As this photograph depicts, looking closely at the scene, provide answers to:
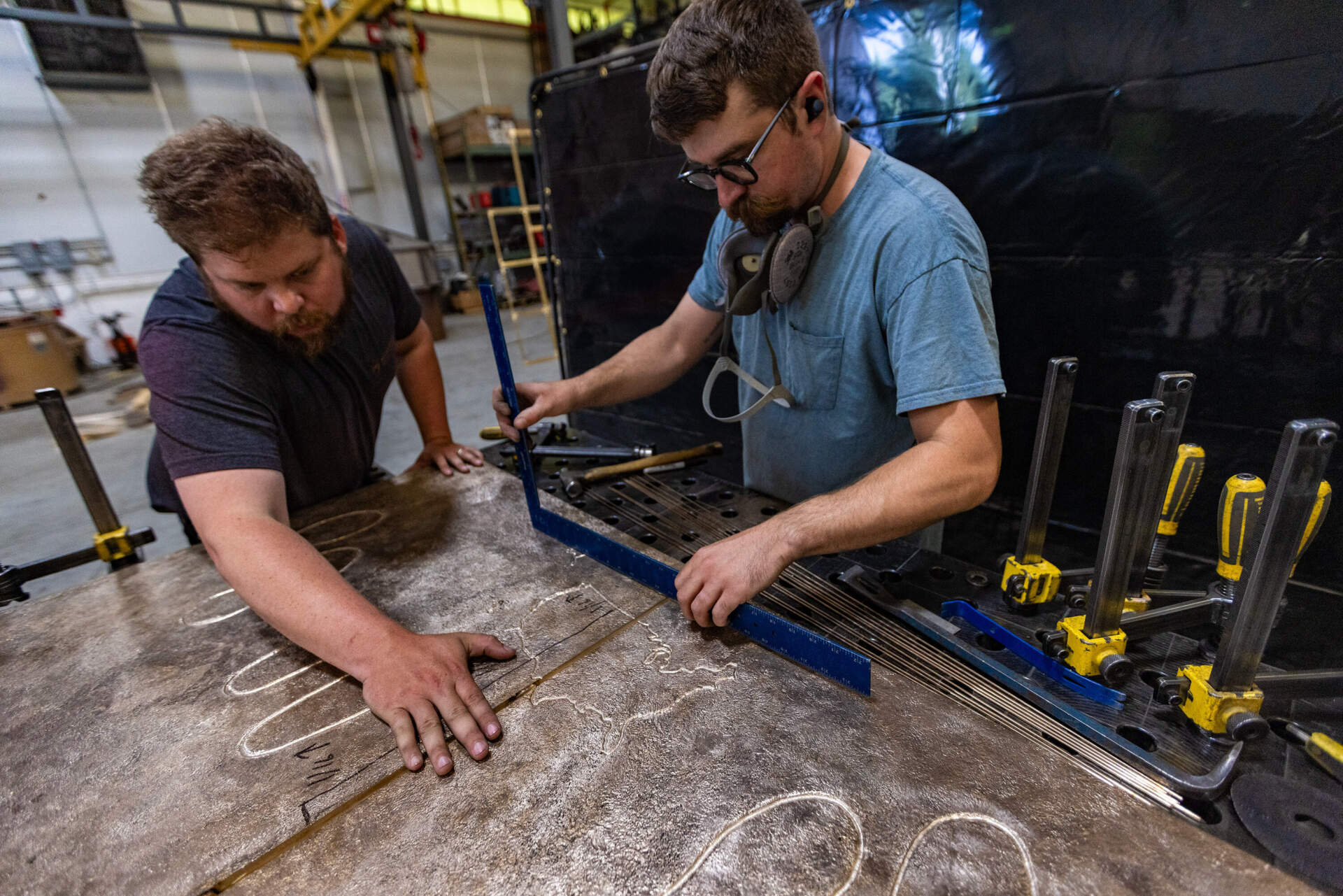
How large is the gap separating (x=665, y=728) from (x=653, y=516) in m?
0.63

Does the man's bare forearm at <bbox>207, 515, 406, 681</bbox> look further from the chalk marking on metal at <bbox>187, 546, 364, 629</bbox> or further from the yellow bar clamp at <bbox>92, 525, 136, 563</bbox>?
the yellow bar clamp at <bbox>92, 525, 136, 563</bbox>

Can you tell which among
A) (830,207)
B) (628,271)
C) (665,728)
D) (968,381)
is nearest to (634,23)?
(628,271)

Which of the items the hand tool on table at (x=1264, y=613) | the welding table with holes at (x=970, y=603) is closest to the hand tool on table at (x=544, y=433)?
the welding table with holes at (x=970, y=603)

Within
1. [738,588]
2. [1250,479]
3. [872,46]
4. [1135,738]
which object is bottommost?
[1135,738]

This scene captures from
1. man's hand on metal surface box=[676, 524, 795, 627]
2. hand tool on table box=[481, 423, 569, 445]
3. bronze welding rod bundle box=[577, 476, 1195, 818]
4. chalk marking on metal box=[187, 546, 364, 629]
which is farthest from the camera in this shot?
hand tool on table box=[481, 423, 569, 445]

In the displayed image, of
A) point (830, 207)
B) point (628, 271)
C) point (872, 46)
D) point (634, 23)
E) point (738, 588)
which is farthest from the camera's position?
point (634, 23)

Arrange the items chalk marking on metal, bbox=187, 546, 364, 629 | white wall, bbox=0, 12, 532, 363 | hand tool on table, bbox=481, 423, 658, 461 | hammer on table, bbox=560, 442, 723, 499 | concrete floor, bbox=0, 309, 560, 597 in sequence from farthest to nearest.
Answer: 1. white wall, bbox=0, 12, 532, 363
2. concrete floor, bbox=0, 309, 560, 597
3. hand tool on table, bbox=481, 423, 658, 461
4. hammer on table, bbox=560, 442, 723, 499
5. chalk marking on metal, bbox=187, 546, 364, 629

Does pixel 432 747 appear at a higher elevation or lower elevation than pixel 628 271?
lower

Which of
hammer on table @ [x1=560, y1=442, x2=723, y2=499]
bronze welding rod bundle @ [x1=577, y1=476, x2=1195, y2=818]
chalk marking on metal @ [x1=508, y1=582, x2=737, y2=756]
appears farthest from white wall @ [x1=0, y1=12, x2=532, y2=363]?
bronze welding rod bundle @ [x1=577, y1=476, x2=1195, y2=818]

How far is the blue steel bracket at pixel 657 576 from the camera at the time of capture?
2.85ft

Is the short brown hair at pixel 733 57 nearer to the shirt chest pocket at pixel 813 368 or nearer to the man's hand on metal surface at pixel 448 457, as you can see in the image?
the shirt chest pocket at pixel 813 368

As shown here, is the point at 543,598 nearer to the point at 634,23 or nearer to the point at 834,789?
the point at 834,789

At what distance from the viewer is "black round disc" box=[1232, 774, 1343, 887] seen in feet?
2.07

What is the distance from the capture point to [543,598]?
115 cm
